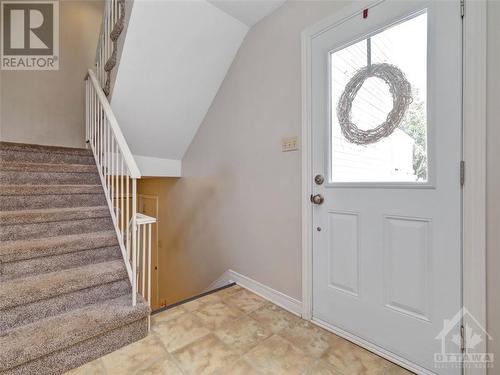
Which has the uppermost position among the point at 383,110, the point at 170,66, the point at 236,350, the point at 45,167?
the point at 170,66

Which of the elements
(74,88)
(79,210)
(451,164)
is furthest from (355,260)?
(74,88)

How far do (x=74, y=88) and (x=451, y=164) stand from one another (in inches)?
183

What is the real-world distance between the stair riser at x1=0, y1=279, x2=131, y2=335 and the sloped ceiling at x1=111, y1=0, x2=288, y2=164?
1.63 metres

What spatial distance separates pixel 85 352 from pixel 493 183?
211cm

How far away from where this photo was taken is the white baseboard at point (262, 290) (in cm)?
172

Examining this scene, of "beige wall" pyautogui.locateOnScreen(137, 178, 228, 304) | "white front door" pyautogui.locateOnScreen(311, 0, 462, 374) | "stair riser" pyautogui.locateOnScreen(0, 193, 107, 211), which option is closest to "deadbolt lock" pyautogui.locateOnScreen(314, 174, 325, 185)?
"white front door" pyautogui.locateOnScreen(311, 0, 462, 374)

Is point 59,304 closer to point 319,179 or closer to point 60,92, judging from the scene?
point 319,179

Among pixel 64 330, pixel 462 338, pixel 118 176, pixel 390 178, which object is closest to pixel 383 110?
pixel 390 178

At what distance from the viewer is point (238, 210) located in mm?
2201

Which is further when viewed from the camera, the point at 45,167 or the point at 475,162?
the point at 45,167

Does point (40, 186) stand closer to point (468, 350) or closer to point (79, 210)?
point (79, 210)

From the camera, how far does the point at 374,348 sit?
1330 mm

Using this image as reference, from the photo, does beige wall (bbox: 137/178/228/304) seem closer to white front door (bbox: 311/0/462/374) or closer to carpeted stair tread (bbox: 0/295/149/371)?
carpeted stair tread (bbox: 0/295/149/371)

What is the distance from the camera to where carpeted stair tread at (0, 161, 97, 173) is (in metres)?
2.02
